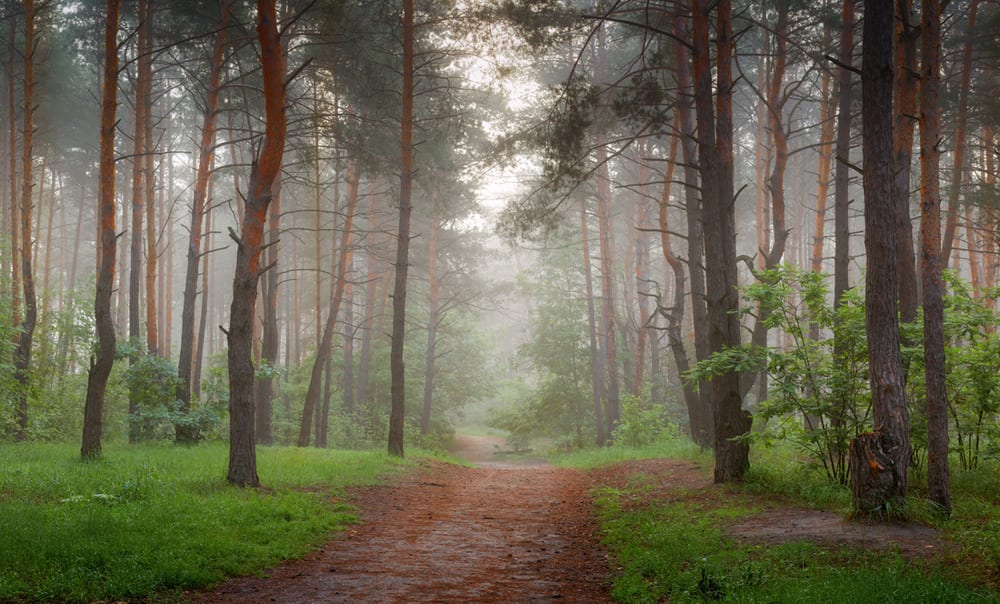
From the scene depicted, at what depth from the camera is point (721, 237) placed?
11.2 meters

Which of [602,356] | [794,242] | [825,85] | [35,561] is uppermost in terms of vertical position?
[825,85]

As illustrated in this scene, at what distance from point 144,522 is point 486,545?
383 centimetres

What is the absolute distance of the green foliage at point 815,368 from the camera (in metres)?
9.34

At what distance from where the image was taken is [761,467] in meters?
11.2

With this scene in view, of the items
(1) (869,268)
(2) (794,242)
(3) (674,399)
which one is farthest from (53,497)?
(2) (794,242)

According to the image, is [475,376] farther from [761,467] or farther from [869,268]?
[869,268]

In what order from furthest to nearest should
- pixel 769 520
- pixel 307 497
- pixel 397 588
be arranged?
pixel 307 497 → pixel 769 520 → pixel 397 588

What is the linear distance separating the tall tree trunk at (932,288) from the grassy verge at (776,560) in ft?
1.54

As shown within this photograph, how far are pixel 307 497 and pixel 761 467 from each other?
292 inches

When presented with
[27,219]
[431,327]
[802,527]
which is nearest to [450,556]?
[802,527]

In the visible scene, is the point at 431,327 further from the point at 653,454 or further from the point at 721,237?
the point at 721,237

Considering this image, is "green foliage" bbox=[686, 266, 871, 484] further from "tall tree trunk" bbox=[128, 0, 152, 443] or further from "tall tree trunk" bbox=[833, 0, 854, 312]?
"tall tree trunk" bbox=[128, 0, 152, 443]

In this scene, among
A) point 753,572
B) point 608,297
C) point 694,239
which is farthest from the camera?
point 608,297

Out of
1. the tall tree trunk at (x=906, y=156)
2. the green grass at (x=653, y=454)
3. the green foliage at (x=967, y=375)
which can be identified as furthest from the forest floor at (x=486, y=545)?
the tall tree trunk at (x=906, y=156)
